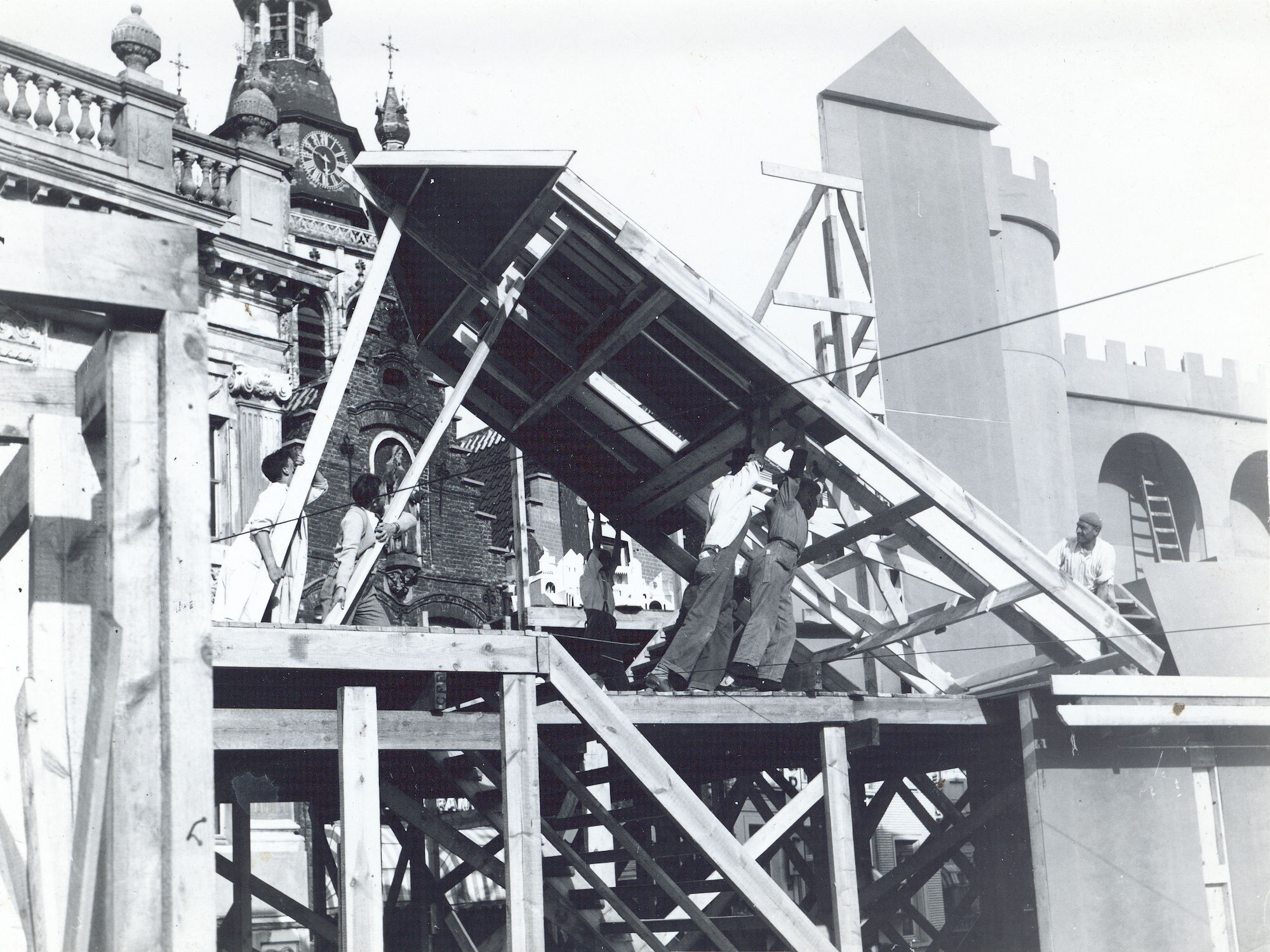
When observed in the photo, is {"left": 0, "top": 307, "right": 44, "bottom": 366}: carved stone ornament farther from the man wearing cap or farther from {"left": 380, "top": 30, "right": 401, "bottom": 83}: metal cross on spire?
{"left": 380, "top": 30, "right": 401, "bottom": 83}: metal cross on spire

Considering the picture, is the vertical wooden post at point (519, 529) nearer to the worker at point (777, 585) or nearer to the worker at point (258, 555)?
the worker at point (258, 555)

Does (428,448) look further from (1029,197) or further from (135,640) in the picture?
(1029,197)

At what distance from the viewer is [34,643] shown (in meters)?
4.42

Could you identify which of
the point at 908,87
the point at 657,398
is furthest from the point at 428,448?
the point at 908,87

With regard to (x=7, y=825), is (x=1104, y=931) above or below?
below

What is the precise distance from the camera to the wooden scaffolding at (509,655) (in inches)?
167

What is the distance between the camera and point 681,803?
29.3ft

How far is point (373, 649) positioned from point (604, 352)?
3218 mm

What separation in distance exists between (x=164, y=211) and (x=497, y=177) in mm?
9095

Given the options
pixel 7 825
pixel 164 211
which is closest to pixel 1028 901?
pixel 7 825

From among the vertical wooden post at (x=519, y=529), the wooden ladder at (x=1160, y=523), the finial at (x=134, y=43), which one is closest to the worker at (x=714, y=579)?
the vertical wooden post at (x=519, y=529)

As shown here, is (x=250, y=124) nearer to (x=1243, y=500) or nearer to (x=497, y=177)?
(x=497, y=177)

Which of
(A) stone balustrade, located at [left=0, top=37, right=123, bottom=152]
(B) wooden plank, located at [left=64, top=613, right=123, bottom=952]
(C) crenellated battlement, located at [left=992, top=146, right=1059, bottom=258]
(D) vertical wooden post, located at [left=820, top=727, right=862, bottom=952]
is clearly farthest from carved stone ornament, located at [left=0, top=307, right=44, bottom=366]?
(C) crenellated battlement, located at [left=992, top=146, right=1059, bottom=258]

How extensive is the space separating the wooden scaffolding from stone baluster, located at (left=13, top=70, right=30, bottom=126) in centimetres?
672
